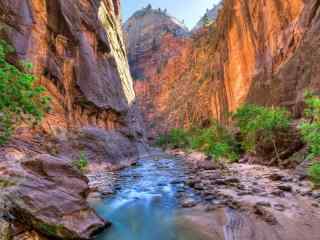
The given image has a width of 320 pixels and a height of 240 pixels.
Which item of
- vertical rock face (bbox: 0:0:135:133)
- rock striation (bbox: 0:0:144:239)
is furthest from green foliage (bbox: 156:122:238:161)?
vertical rock face (bbox: 0:0:135:133)

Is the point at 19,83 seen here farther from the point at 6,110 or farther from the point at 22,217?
the point at 22,217

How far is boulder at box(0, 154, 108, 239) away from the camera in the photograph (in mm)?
4562

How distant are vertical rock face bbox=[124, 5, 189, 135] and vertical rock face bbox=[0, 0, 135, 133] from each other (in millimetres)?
53261

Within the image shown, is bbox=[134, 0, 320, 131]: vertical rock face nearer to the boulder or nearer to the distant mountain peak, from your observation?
the boulder

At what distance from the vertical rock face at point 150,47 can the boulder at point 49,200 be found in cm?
7259

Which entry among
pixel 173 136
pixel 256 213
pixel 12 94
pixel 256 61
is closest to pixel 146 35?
pixel 173 136

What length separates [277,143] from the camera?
16703 millimetres

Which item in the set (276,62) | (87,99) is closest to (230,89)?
(276,62)

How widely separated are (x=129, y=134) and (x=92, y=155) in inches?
Result: 493

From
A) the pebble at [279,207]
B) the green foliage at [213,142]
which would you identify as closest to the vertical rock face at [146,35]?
the green foliage at [213,142]

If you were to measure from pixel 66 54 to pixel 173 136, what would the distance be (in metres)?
34.1

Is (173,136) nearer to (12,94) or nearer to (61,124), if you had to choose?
(61,124)

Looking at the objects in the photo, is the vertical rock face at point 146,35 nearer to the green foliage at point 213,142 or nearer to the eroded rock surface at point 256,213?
the green foliage at point 213,142

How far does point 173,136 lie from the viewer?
50.6m
